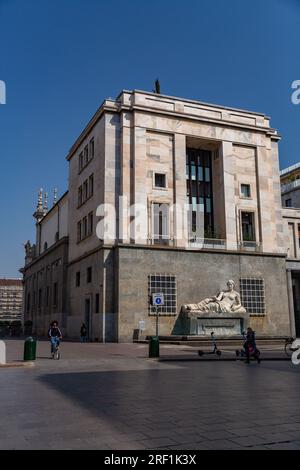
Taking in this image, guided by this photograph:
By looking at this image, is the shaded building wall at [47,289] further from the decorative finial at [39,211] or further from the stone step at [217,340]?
the stone step at [217,340]

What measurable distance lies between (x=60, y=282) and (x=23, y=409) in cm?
3922

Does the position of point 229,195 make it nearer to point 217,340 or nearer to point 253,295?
point 253,295

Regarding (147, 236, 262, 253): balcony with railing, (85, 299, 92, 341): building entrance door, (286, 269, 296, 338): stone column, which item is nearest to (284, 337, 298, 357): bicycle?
(147, 236, 262, 253): balcony with railing

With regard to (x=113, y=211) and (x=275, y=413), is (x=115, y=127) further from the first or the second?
(x=275, y=413)

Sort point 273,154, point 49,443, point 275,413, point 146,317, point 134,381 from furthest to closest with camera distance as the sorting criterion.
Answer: point 273,154
point 146,317
point 134,381
point 275,413
point 49,443

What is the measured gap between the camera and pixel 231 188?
38781 millimetres

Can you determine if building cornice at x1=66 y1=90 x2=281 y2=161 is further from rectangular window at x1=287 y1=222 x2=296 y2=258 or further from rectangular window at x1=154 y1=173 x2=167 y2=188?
rectangular window at x1=287 y1=222 x2=296 y2=258

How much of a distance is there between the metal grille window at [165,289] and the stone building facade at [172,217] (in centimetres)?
7

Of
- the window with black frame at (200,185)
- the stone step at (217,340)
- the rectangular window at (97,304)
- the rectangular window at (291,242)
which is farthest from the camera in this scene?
the rectangular window at (291,242)

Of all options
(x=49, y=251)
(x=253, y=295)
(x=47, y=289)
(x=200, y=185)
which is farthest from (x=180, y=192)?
(x=47, y=289)

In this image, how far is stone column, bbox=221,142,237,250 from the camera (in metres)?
37.8

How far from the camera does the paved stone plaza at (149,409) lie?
19.9 ft

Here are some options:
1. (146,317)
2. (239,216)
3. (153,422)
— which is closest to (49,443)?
(153,422)

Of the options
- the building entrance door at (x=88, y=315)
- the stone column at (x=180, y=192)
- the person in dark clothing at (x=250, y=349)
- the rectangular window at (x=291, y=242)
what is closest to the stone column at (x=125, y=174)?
the stone column at (x=180, y=192)
